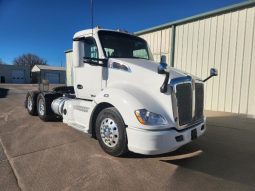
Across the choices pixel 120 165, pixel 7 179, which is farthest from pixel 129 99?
pixel 7 179

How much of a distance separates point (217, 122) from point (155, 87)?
4243mm

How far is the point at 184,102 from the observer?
11.1 ft

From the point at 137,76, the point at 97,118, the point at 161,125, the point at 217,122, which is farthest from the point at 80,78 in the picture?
the point at 217,122

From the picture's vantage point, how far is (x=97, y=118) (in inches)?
153

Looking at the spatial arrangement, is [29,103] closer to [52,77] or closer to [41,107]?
[41,107]

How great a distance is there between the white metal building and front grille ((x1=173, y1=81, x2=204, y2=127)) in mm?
4675

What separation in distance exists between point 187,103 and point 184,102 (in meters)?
0.10

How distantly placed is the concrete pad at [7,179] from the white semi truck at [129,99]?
4.95ft

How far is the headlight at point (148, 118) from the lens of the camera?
10.0ft

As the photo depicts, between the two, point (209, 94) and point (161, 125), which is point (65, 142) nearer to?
point (161, 125)

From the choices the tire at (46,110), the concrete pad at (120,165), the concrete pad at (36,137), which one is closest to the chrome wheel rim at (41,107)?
the tire at (46,110)

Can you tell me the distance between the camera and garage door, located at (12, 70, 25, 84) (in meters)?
46.7

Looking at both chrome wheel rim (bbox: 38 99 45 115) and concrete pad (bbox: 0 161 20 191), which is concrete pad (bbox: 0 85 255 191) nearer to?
concrete pad (bbox: 0 161 20 191)

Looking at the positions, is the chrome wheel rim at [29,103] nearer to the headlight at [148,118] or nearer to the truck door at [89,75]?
the truck door at [89,75]
